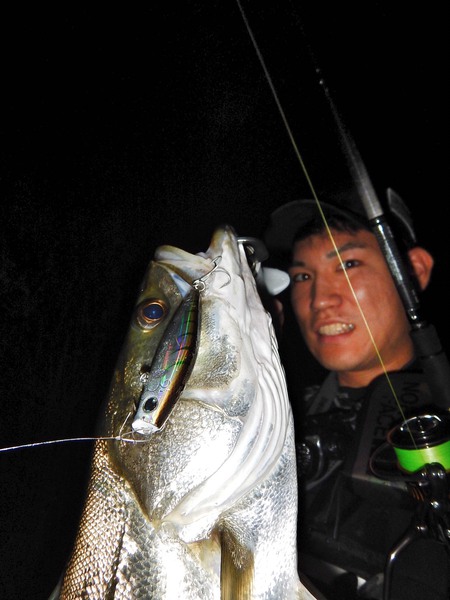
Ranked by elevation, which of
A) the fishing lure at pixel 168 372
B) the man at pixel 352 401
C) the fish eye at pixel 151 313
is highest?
the fish eye at pixel 151 313

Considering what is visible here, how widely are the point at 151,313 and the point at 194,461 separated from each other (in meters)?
0.34

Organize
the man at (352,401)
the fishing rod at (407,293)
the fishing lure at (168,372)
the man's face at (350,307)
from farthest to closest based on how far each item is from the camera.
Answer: the man's face at (350,307)
the man at (352,401)
the fishing rod at (407,293)
the fishing lure at (168,372)

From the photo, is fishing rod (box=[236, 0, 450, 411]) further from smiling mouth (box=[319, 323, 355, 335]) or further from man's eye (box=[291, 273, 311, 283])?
man's eye (box=[291, 273, 311, 283])

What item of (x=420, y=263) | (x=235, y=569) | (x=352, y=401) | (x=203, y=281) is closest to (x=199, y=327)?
(x=203, y=281)

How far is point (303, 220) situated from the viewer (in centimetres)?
268

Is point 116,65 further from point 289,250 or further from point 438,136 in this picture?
point 438,136

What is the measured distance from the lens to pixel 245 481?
880 millimetres

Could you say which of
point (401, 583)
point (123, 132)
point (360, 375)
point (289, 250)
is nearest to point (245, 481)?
point (401, 583)

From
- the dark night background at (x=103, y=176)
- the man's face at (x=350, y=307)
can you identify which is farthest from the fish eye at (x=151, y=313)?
the man's face at (x=350, y=307)

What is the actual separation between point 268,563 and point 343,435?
138 cm

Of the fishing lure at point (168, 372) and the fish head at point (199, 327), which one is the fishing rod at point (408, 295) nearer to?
the fish head at point (199, 327)

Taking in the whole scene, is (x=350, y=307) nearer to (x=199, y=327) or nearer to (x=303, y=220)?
(x=303, y=220)

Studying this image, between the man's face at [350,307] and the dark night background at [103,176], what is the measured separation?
80 cm

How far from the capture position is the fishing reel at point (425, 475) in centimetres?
121
